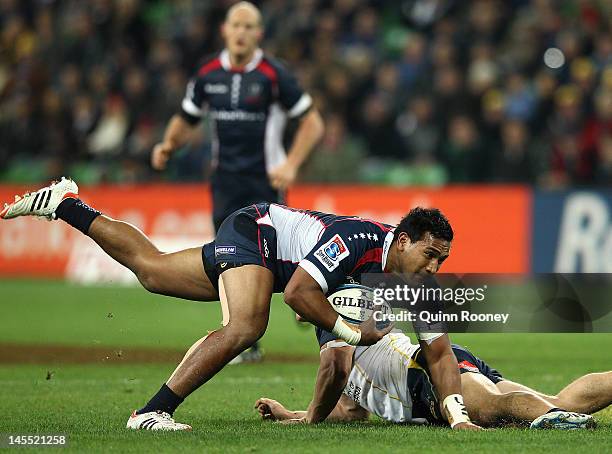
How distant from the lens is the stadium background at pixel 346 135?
16.4 metres

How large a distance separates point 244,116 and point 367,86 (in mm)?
8804

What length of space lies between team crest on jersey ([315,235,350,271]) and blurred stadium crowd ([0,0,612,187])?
1084cm

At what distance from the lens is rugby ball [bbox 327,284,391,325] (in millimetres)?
6746

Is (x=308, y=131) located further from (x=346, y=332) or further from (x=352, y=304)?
(x=346, y=332)

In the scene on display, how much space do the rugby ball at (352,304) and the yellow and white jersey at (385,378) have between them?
1.43ft

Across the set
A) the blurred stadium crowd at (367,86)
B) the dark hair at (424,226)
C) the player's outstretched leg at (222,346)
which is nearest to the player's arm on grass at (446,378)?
the dark hair at (424,226)

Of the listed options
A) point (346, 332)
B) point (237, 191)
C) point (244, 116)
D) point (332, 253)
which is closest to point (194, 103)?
point (244, 116)

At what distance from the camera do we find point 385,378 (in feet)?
23.2

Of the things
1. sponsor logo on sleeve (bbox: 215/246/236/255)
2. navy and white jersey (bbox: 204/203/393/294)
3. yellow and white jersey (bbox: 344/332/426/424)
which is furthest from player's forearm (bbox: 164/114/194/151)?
yellow and white jersey (bbox: 344/332/426/424)

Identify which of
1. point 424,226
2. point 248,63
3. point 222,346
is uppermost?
point 248,63

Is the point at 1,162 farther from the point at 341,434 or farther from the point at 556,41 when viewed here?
the point at 341,434

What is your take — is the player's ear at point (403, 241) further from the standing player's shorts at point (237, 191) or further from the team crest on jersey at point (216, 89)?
the team crest on jersey at point (216, 89)

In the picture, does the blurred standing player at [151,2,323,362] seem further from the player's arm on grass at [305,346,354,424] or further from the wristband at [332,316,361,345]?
the wristband at [332,316,361,345]

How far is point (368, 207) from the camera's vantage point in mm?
17906
